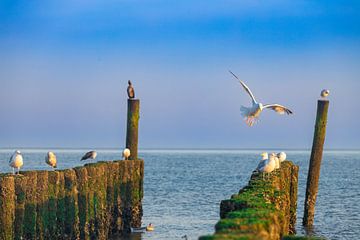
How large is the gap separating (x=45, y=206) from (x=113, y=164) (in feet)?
19.2

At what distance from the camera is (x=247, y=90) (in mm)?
24953

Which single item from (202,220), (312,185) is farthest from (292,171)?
(202,220)

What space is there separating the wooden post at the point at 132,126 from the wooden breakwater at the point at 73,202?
3.16ft

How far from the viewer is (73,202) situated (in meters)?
20.7

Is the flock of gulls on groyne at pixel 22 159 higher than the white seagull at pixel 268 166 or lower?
lower

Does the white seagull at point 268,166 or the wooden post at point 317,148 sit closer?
the white seagull at point 268,166

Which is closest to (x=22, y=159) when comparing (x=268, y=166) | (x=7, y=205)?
(x=7, y=205)

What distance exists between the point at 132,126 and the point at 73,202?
25.8ft

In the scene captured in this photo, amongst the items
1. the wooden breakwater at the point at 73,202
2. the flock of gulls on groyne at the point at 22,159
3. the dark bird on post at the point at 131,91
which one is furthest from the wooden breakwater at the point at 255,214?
the dark bird on post at the point at 131,91

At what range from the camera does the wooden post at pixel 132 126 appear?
28.3 metres

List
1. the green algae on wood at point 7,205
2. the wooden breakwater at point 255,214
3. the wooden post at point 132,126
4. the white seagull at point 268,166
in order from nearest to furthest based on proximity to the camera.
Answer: the wooden breakwater at point 255,214
the green algae on wood at point 7,205
the white seagull at point 268,166
the wooden post at point 132,126

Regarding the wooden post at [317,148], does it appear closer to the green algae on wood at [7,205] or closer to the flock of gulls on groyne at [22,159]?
the flock of gulls on groyne at [22,159]

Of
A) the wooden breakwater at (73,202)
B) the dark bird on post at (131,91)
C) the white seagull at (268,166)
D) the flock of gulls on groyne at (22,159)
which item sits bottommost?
the wooden breakwater at (73,202)

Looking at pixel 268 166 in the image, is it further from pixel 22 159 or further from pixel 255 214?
pixel 255 214
